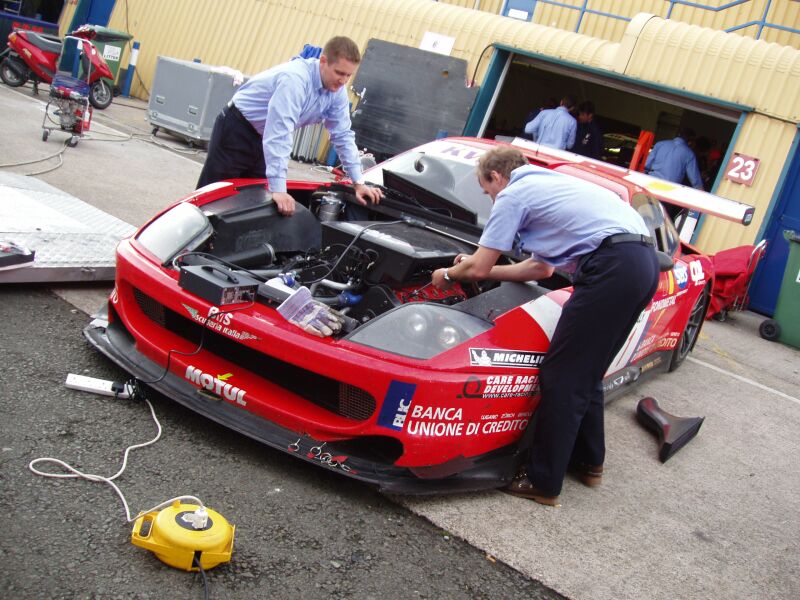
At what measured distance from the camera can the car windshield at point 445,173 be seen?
181 inches

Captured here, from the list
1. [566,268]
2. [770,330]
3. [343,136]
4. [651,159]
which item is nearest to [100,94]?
[651,159]

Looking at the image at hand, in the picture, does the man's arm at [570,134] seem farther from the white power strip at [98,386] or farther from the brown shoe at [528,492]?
the white power strip at [98,386]

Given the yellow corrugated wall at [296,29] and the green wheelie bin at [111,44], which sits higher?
the yellow corrugated wall at [296,29]

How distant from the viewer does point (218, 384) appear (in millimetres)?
3166

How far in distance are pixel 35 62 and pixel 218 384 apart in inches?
447

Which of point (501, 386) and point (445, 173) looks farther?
point (445, 173)

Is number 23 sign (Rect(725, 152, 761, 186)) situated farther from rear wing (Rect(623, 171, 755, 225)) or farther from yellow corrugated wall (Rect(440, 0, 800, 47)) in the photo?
yellow corrugated wall (Rect(440, 0, 800, 47))

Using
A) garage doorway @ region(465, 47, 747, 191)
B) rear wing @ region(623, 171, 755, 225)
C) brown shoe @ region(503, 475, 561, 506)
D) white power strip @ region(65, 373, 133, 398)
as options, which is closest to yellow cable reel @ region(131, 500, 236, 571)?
white power strip @ region(65, 373, 133, 398)

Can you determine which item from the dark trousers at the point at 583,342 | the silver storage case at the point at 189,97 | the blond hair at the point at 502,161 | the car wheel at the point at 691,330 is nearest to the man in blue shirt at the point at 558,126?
the silver storage case at the point at 189,97

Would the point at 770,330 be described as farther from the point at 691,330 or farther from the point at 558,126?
the point at 558,126

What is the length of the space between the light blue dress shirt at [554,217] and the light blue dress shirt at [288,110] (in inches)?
54.9

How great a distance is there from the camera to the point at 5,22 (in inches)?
603

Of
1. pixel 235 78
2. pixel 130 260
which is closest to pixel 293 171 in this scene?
pixel 235 78

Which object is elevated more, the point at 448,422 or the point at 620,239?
the point at 620,239
